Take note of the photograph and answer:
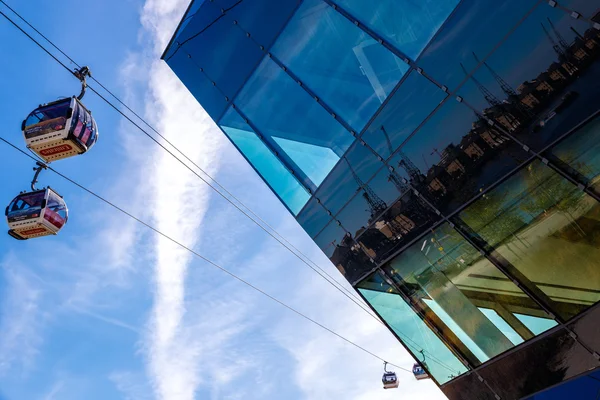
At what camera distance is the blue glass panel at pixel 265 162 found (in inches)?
549

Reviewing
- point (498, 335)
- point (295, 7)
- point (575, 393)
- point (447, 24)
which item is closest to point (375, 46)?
point (447, 24)

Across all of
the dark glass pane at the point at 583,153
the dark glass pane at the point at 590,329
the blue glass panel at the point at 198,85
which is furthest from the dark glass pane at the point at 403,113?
the blue glass panel at the point at 198,85

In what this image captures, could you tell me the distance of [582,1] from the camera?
24.0 ft

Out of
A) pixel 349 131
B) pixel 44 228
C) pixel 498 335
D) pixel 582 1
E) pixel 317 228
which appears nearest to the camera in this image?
pixel 582 1

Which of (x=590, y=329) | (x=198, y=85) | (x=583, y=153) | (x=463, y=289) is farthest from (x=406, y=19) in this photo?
(x=198, y=85)

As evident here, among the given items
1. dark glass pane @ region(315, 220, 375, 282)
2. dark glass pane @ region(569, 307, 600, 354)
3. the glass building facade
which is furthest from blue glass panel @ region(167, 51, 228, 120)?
dark glass pane @ region(569, 307, 600, 354)

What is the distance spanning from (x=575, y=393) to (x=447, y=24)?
8.05 m

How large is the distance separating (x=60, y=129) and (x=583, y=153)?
12.4 m

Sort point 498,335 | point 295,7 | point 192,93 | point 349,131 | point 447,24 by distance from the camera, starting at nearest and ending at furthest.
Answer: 1. point 447,24
2. point 498,335
3. point 349,131
4. point 295,7
5. point 192,93

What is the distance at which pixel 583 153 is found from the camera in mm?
7777

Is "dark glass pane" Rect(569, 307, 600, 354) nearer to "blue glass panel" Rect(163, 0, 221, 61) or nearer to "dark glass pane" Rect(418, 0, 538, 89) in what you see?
"dark glass pane" Rect(418, 0, 538, 89)

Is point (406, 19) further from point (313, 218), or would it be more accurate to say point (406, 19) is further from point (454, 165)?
point (313, 218)

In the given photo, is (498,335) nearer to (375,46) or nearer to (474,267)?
(474,267)

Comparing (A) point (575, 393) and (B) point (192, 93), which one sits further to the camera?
(B) point (192, 93)
